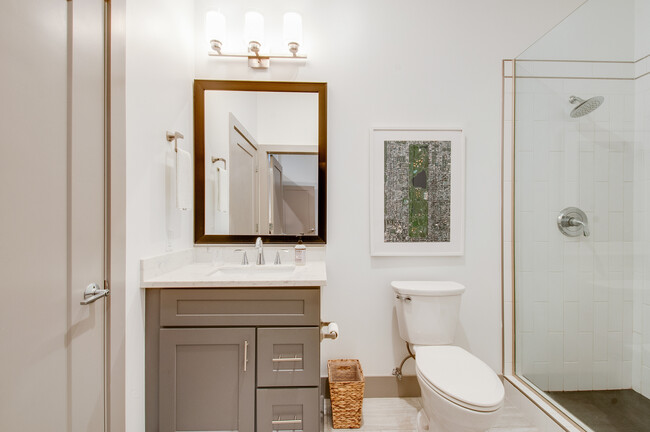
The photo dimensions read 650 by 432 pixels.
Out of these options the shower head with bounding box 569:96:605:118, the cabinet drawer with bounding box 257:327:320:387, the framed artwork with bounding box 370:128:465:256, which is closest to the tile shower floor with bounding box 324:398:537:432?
the cabinet drawer with bounding box 257:327:320:387

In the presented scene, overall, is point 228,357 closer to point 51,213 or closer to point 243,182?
point 51,213

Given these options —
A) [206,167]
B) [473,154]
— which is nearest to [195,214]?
[206,167]

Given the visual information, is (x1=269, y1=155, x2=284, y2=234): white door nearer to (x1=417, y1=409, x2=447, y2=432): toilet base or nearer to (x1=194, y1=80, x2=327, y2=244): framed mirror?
(x1=194, y1=80, x2=327, y2=244): framed mirror

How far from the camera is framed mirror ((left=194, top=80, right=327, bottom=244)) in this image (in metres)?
1.77

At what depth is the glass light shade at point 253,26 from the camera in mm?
1679

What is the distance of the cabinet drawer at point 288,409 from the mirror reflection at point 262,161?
2.78ft

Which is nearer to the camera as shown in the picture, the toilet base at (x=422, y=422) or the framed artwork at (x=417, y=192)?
the toilet base at (x=422, y=422)

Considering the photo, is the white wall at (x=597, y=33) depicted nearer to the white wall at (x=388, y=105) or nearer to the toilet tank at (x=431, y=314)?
the white wall at (x=388, y=105)

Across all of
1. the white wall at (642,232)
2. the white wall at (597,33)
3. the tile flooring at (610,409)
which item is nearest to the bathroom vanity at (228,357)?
the tile flooring at (610,409)

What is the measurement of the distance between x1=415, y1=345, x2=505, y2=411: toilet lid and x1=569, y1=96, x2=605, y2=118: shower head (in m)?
1.40

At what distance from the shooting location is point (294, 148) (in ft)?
5.80

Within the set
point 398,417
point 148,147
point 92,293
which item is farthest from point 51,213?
point 398,417

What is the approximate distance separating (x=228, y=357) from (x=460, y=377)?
39.0 inches

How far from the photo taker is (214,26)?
1688 mm
